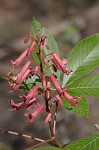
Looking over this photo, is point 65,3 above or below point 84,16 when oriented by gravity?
above

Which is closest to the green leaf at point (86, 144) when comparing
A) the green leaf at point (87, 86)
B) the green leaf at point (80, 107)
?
the green leaf at point (80, 107)

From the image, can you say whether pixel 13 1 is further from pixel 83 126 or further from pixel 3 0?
pixel 83 126

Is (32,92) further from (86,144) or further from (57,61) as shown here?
(86,144)

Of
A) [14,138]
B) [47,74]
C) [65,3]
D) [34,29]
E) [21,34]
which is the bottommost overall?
[14,138]

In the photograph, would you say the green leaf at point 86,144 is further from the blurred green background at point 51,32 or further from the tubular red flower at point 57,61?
the blurred green background at point 51,32

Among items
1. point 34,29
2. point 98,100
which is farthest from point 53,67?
point 98,100
